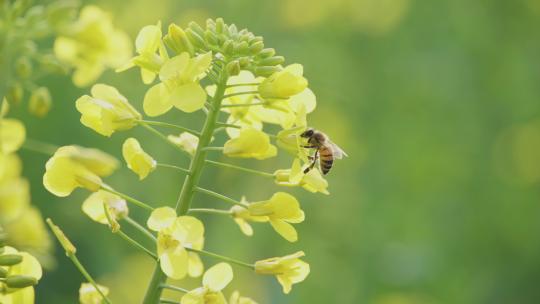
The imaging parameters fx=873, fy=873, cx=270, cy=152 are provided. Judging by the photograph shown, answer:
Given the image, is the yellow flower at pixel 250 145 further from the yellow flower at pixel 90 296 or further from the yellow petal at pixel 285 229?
the yellow flower at pixel 90 296

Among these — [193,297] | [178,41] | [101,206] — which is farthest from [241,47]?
[193,297]

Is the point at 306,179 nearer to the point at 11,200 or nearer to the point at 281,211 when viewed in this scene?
the point at 281,211

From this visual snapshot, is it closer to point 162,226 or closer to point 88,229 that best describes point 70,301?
point 88,229

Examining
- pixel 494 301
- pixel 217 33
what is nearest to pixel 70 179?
pixel 217 33

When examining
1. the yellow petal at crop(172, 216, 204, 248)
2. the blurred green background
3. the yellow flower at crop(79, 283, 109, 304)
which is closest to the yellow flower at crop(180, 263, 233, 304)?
the yellow petal at crop(172, 216, 204, 248)

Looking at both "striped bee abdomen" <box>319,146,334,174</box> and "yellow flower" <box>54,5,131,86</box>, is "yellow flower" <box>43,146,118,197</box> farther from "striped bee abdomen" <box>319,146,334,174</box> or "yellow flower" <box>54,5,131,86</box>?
"striped bee abdomen" <box>319,146,334,174</box>

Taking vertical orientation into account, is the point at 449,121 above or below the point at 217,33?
above
